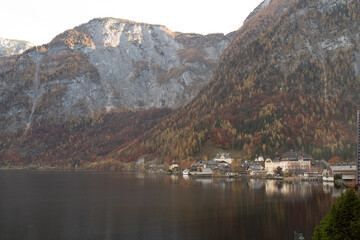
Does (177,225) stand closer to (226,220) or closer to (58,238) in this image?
(226,220)

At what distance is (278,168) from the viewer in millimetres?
149375

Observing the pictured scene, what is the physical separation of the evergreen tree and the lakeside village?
82.4 meters

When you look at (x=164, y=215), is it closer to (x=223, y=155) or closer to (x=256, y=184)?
(x=256, y=184)

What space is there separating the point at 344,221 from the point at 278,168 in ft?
386

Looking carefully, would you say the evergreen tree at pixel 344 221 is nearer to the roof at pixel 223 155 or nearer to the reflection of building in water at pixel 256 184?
the reflection of building in water at pixel 256 184

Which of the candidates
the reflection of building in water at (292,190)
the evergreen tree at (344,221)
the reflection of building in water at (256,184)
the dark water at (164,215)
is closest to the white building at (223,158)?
the reflection of building in water at (256,184)

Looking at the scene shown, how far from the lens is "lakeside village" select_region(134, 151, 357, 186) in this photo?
396 feet

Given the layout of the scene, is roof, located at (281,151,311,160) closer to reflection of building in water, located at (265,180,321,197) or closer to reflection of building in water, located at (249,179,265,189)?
reflection of building in water, located at (249,179,265,189)

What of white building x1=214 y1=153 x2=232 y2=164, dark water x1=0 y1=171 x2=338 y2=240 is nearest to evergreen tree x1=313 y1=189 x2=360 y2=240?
dark water x1=0 y1=171 x2=338 y2=240

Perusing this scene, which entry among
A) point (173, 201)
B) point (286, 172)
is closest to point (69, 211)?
point (173, 201)

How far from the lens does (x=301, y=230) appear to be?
4953 cm

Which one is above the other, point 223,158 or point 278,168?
point 223,158

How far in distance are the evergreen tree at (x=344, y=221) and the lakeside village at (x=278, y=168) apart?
3245 inches

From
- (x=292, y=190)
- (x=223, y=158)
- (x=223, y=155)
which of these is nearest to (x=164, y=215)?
(x=292, y=190)
